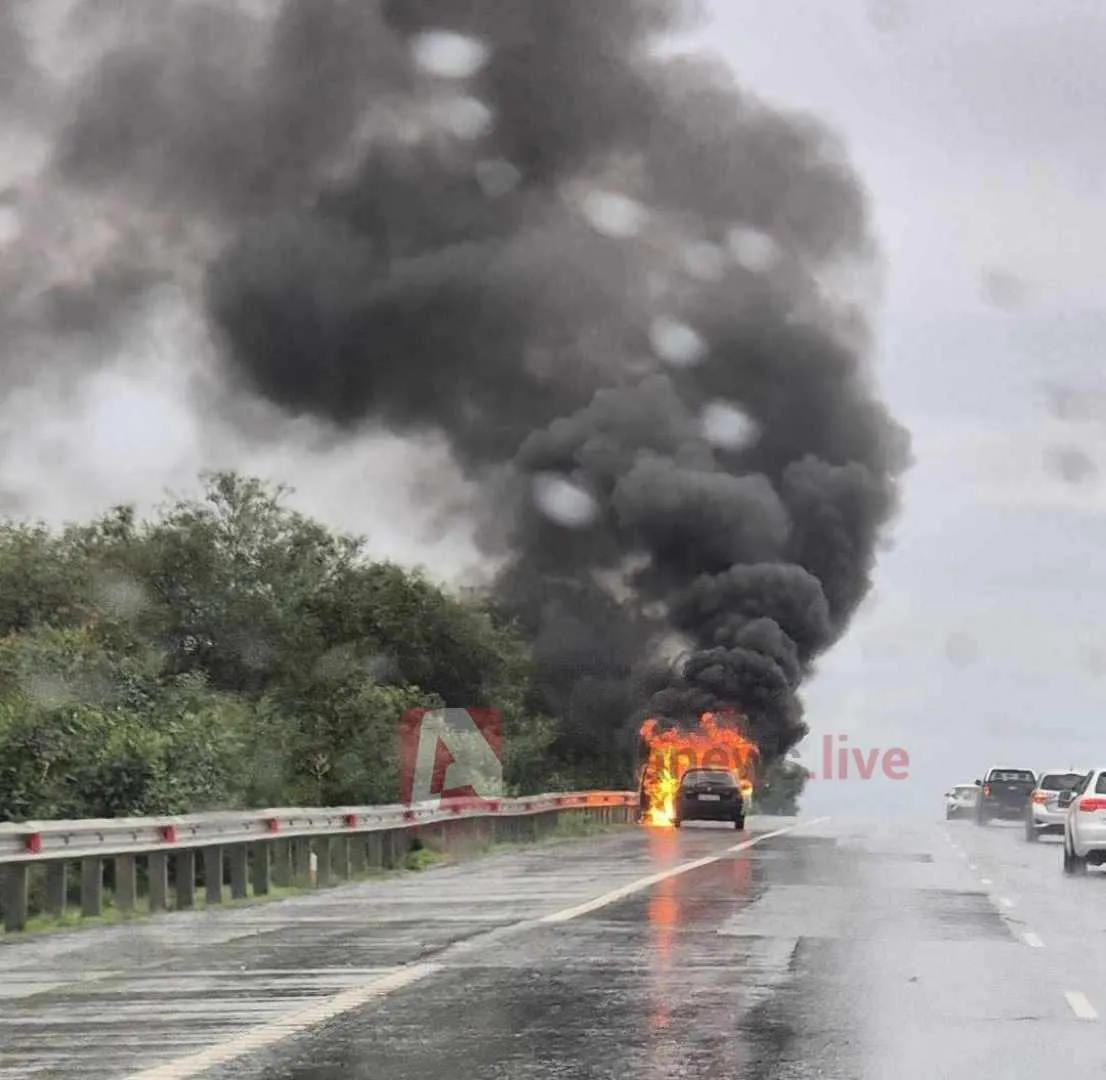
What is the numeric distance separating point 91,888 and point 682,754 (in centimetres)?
4240

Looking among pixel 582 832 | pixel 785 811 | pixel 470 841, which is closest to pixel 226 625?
pixel 582 832

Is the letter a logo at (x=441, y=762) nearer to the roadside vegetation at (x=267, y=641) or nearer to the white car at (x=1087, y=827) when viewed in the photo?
the roadside vegetation at (x=267, y=641)

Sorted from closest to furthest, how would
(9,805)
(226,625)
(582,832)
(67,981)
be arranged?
(67,981) → (9,805) → (582,832) → (226,625)

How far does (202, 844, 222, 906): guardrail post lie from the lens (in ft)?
75.6

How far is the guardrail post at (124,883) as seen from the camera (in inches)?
830

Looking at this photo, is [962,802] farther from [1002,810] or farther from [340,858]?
[340,858]

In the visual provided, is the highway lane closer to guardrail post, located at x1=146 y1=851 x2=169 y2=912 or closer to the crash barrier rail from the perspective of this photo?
the crash barrier rail

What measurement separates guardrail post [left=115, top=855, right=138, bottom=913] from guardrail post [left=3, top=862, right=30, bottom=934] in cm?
186

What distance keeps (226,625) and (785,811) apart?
97.4 meters

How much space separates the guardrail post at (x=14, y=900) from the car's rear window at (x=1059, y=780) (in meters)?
35.1

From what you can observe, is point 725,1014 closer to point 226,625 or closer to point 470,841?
point 470,841

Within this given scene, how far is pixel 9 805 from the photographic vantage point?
88.1ft

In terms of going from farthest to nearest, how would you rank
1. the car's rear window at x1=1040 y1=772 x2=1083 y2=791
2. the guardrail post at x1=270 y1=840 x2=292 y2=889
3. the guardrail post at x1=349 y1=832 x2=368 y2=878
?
the car's rear window at x1=1040 y1=772 x2=1083 y2=791 → the guardrail post at x1=349 y1=832 x2=368 y2=878 → the guardrail post at x1=270 y1=840 x2=292 y2=889

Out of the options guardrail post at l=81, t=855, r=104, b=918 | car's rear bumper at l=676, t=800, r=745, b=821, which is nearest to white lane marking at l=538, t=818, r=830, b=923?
guardrail post at l=81, t=855, r=104, b=918
